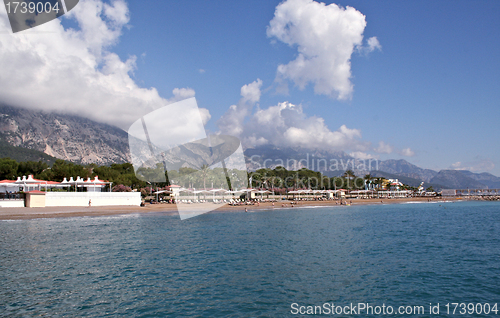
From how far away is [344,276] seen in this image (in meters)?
13.0

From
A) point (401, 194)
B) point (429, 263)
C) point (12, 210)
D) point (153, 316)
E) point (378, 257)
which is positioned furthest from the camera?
point (401, 194)

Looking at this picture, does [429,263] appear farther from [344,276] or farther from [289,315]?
[289,315]

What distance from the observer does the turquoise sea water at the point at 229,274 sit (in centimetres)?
1002

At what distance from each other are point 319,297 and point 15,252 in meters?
17.3

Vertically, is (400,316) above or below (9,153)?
below

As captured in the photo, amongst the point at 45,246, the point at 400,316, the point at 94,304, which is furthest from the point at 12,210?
the point at 400,316

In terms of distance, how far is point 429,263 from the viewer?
15.5 meters

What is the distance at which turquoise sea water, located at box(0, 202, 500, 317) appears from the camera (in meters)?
10.0

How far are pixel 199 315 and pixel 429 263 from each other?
1245 cm

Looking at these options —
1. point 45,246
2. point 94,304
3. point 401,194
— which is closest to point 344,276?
point 94,304

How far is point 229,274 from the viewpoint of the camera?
44.0 feet

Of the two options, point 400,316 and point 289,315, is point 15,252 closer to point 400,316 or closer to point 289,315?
point 289,315

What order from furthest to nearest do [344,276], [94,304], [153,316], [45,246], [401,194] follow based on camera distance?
[401,194] → [45,246] → [344,276] → [94,304] → [153,316]

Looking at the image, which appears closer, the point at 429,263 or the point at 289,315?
the point at 289,315
